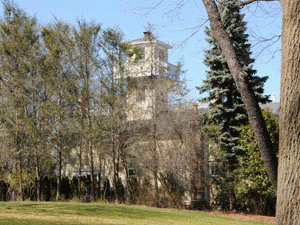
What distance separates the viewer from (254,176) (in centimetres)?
2028

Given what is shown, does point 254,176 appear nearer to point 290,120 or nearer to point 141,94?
point 141,94

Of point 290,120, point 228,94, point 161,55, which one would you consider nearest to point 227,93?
point 228,94

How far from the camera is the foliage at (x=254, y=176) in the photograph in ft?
65.6

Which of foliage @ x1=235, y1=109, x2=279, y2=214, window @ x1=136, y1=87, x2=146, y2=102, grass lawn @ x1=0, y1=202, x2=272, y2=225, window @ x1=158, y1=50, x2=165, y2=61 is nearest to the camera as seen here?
grass lawn @ x1=0, y1=202, x2=272, y2=225

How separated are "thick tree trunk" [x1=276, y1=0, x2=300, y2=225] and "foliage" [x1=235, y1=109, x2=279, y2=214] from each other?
14480mm

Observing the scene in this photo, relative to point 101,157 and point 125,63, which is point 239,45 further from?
point 101,157

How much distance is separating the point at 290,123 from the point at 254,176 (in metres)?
15.2

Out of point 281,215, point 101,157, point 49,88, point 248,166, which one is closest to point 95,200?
point 101,157

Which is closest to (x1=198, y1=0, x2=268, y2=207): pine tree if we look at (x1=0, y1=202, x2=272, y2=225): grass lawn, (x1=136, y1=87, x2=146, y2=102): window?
(x1=136, y1=87, x2=146, y2=102): window

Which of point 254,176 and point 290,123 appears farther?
point 254,176

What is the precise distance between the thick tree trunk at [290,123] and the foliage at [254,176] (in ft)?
47.5

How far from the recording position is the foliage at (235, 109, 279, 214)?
20000mm

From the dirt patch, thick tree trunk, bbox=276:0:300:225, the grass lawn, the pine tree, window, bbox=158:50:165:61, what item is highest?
window, bbox=158:50:165:61

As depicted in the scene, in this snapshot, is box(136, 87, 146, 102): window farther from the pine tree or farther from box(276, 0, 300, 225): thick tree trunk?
box(276, 0, 300, 225): thick tree trunk
